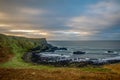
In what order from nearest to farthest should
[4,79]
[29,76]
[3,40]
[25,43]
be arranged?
[4,79], [29,76], [3,40], [25,43]

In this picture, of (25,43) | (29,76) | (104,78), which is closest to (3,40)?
(25,43)

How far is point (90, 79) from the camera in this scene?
27031mm

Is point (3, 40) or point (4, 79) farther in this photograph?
point (3, 40)

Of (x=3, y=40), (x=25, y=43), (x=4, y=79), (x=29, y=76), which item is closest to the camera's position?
(x=4, y=79)

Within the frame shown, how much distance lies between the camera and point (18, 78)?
89.0ft

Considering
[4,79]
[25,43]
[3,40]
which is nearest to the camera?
[4,79]

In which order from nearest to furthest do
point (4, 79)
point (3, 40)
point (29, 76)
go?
1. point (4, 79)
2. point (29, 76)
3. point (3, 40)

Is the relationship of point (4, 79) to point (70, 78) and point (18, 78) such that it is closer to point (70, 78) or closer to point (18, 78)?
point (18, 78)

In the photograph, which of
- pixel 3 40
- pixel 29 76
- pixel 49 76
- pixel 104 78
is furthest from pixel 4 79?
pixel 3 40

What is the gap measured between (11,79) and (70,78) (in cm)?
844

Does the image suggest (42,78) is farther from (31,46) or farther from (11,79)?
(31,46)

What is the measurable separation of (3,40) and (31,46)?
21644mm

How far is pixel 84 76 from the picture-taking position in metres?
28.6

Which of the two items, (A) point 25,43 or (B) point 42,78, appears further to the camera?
(A) point 25,43
